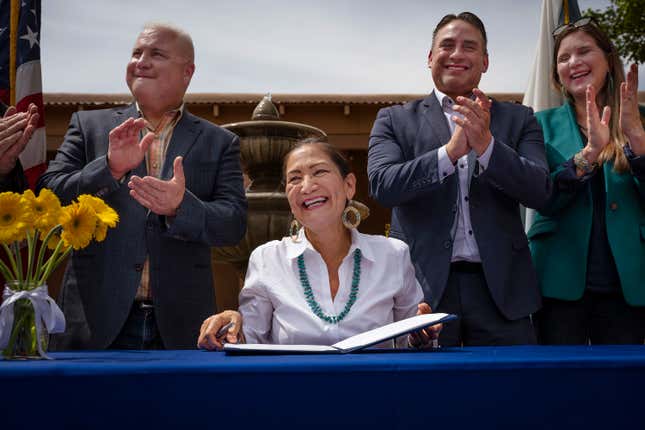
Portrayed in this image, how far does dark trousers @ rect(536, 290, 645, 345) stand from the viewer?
8.34ft

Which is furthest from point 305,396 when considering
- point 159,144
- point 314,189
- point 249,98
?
point 249,98

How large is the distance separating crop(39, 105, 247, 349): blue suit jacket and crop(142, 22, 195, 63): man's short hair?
309 millimetres

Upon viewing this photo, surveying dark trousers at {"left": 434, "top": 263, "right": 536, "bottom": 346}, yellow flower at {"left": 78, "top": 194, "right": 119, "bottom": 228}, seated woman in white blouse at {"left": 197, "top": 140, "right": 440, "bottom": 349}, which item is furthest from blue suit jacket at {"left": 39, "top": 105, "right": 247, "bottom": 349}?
dark trousers at {"left": 434, "top": 263, "right": 536, "bottom": 346}

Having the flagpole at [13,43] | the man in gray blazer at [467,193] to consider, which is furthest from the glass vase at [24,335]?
the flagpole at [13,43]

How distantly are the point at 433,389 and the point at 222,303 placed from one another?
6.63m

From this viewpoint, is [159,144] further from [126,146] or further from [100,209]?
[100,209]

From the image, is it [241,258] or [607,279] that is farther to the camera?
[241,258]

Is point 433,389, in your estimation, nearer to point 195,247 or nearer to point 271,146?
point 195,247

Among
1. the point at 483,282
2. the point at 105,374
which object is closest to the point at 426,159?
the point at 483,282

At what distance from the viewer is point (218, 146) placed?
2656mm

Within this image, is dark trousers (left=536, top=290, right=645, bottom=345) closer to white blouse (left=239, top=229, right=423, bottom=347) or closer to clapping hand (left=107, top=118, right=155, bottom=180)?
white blouse (left=239, top=229, right=423, bottom=347)

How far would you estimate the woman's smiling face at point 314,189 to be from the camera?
7.31ft

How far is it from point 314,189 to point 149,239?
2.16 ft

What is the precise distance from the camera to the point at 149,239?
2.46 metres
